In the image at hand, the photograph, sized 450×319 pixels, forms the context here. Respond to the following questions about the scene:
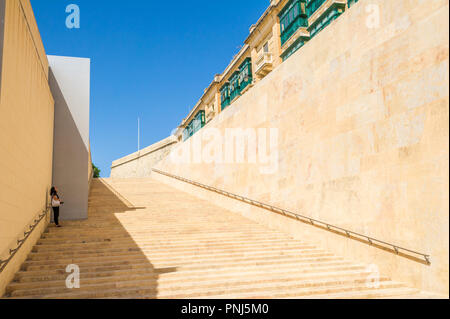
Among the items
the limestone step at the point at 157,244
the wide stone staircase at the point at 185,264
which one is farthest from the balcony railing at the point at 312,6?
the limestone step at the point at 157,244

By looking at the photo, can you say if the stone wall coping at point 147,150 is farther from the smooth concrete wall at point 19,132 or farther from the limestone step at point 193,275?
the limestone step at point 193,275

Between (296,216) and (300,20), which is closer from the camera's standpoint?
(296,216)

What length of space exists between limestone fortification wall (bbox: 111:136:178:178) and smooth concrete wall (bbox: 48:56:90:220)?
854 inches

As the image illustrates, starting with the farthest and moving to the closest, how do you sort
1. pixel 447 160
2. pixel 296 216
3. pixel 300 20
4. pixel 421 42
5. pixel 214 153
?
1. pixel 300 20
2. pixel 214 153
3. pixel 296 216
4. pixel 421 42
5. pixel 447 160

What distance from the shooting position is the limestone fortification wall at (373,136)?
19.2 ft

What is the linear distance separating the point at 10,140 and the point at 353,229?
6320 millimetres

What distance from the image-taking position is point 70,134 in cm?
1148

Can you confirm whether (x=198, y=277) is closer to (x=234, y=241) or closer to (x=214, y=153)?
(x=234, y=241)

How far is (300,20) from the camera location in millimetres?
17797

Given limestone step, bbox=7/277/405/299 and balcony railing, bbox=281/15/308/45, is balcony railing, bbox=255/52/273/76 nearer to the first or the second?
balcony railing, bbox=281/15/308/45

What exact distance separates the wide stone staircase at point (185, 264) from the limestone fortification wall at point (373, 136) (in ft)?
2.34

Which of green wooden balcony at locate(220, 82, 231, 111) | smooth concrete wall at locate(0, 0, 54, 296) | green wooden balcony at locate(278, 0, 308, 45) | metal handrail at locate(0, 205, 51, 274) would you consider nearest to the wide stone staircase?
metal handrail at locate(0, 205, 51, 274)

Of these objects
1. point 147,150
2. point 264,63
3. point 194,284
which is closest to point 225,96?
point 264,63

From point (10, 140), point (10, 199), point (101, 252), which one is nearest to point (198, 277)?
point (101, 252)
